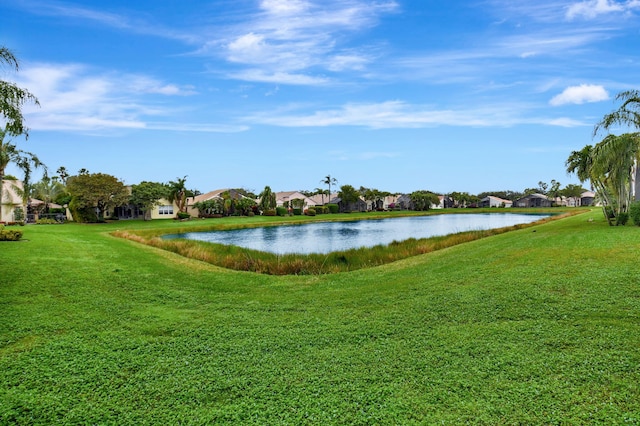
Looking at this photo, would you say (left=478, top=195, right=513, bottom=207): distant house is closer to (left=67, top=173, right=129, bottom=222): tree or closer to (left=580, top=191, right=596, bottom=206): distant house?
(left=580, top=191, right=596, bottom=206): distant house

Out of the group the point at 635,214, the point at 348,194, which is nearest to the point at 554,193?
the point at 348,194

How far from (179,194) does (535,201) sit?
93709 mm

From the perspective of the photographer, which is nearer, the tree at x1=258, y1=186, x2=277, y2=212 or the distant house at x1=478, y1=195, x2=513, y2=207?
the tree at x1=258, y1=186, x2=277, y2=212

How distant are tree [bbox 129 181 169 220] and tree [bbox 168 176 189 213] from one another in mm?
2267

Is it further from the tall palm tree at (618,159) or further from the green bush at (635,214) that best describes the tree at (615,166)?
the green bush at (635,214)

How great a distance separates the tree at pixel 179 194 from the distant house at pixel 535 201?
301 ft

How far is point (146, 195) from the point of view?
50156mm

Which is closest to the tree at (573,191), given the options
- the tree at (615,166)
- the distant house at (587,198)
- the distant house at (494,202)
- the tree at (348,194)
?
the distant house at (587,198)

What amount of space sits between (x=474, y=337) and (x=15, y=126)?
13.6 m

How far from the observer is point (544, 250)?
1127cm

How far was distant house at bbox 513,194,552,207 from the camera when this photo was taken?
104562mm

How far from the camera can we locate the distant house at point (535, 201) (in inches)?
4117

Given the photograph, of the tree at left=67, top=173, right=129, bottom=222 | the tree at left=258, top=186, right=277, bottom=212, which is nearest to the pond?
the tree at left=67, top=173, right=129, bottom=222

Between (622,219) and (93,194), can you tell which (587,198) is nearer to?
(622,219)
